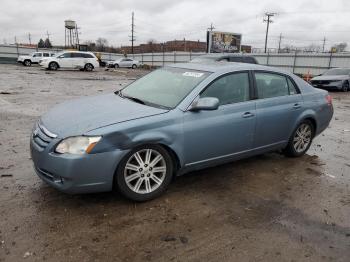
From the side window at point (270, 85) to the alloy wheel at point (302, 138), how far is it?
735mm

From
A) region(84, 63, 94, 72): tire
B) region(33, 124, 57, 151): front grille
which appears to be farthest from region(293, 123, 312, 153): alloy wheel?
region(84, 63, 94, 72): tire

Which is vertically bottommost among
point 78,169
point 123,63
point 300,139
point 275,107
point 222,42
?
point 123,63

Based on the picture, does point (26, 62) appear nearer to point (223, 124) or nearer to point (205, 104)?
point (223, 124)

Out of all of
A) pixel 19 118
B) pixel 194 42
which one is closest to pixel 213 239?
pixel 19 118

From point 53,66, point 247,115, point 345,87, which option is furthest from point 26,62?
point 247,115

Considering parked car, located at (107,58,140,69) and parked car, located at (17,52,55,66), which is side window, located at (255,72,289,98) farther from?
parked car, located at (107,58,140,69)

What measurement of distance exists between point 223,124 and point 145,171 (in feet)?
4.05

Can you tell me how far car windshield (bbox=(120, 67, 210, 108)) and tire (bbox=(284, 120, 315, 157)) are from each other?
2066 millimetres

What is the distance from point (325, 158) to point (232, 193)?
2539mm

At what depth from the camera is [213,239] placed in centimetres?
323

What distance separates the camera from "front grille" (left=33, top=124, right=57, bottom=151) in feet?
11.8

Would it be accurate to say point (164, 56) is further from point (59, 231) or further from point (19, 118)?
point (59, 231)

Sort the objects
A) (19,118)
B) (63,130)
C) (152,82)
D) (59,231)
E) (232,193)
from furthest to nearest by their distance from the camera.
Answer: (19,118), (152,82), (232,193), (63,130), (59,231)

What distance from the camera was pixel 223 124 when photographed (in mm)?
4379
